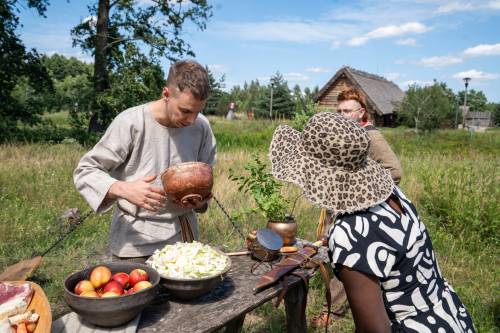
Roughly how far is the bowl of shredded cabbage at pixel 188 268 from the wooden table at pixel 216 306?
0.07 m

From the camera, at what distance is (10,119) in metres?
13.2

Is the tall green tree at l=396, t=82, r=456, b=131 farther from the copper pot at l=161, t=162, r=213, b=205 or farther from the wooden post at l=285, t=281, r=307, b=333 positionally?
the copper pot at l=161, t=162, r=213, b=205

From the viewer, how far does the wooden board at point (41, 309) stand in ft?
4.88

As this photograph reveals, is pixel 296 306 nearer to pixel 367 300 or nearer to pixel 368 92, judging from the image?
pixel 367 300

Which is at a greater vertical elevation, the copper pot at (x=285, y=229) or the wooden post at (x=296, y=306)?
the copper pot at (x=285, y=229)

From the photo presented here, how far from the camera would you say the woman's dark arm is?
1520 mm

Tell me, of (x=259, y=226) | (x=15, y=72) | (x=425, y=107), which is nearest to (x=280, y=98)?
(x=425, y=107)

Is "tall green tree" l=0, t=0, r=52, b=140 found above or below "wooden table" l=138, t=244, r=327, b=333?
above

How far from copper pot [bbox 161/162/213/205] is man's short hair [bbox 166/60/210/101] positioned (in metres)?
0.38

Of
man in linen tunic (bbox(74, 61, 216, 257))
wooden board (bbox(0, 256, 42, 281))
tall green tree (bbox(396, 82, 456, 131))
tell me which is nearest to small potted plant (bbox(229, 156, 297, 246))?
man in linen tunic (bbox(74, 61, 216, 257))

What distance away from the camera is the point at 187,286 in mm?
1840

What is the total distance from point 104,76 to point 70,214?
1048cm

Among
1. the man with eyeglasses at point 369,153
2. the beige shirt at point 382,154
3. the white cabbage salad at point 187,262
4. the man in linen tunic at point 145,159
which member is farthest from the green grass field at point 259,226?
the white cabbage salad at point 187,262

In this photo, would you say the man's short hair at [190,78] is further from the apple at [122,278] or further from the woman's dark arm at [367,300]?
the woman's dark arm at [367,300]
